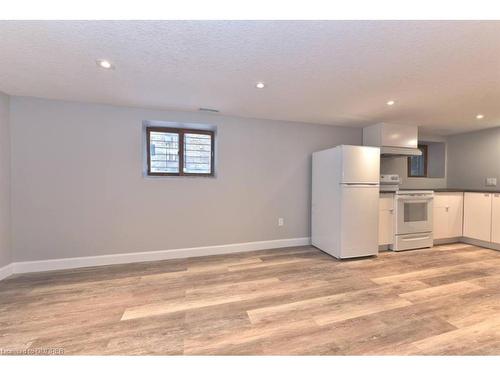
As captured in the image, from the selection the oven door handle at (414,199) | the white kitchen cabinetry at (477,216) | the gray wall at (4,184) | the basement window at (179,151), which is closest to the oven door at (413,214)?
the oven door handle at (414,199)

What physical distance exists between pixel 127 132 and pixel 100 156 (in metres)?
0.46

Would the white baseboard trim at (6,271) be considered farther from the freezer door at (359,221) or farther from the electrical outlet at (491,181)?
the electrical outlet at (491,181)

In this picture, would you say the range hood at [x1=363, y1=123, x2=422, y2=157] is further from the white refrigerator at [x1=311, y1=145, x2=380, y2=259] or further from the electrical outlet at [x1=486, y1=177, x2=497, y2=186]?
the electrical outlet at [x1=486, y1=177, x2=497, y2=186]

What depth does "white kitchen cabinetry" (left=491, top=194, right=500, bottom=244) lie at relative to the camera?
3.36m

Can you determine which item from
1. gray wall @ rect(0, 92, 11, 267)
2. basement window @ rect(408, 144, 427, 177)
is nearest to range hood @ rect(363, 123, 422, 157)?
basement window @ rect(408, 144, 427, 177)

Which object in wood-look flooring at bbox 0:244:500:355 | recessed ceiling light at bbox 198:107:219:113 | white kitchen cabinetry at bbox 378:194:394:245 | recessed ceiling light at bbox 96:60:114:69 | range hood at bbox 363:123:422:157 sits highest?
recessed ceiling light at bbox 198:107:219:113

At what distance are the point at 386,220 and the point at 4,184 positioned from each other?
501cm

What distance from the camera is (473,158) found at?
4117mm

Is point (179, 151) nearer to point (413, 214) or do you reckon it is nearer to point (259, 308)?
point (259, 308)

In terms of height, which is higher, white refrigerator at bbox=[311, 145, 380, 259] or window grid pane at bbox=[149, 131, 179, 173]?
window grid pane at bbox=[149, 131, 179, 173]

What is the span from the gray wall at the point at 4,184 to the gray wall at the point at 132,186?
60 mm

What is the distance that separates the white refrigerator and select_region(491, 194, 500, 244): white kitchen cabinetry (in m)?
2.02

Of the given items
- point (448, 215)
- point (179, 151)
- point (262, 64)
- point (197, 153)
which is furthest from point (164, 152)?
point (448, 215)
